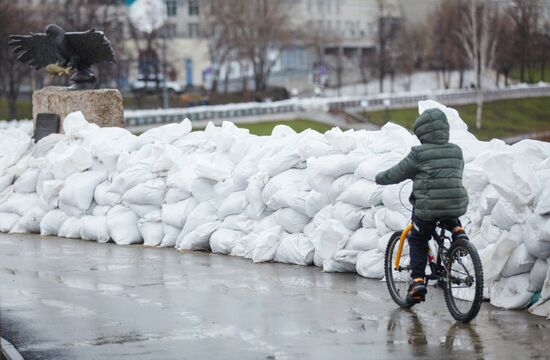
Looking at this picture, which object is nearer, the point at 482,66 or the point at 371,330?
the point at 371,330

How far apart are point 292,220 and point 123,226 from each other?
2.38 meters

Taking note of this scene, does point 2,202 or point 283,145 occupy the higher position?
point 283,145

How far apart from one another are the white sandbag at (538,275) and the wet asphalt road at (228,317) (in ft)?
0.73

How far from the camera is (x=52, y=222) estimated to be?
44.6 feet

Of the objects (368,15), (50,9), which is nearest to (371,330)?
(50,9)

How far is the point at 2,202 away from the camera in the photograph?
14523 millimetres

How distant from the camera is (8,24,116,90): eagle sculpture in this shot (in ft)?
55.8

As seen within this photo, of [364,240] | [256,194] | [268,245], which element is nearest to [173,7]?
[256,194]

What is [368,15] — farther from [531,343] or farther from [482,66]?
[531,343]

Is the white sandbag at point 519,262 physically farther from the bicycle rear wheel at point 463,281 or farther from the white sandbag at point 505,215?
the bicycle rear wheel at point 463,281

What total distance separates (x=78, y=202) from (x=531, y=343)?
22.2 ft

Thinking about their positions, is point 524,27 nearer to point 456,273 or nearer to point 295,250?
point 295,250

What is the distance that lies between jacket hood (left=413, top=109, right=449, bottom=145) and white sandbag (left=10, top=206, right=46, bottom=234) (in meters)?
6.62

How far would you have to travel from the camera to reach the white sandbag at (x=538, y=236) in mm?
8273
